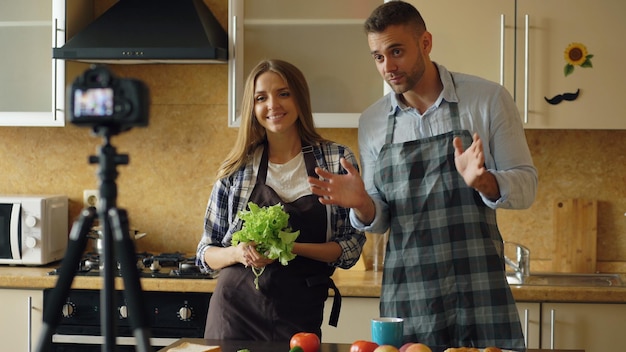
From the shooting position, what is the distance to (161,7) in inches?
137

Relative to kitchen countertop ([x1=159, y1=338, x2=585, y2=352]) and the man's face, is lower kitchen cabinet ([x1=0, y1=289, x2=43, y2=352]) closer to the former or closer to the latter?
kitchen countertop ([x1=159, y1=338, x2=585, y2=352])

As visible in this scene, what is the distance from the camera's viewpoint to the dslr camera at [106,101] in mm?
1014

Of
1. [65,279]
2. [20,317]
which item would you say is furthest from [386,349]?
[20,317]

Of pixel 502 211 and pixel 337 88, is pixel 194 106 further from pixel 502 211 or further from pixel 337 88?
pixel 502 211

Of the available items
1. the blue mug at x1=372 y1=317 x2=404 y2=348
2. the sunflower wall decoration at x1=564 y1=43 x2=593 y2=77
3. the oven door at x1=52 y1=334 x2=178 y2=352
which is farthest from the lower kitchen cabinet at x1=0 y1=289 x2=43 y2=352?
the sunflower wall decoration at x1=564 y1=43 x2=593 y2=77

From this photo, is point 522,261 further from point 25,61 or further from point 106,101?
point 106,101

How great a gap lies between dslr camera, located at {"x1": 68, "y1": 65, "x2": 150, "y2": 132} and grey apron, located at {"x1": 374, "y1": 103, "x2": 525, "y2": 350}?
135 centimetres

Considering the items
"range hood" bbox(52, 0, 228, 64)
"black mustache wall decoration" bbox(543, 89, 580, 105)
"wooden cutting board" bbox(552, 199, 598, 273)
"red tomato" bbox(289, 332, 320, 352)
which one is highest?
"range hood" bbox(52, 0, 228, 64)

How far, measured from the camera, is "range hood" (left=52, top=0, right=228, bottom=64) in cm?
331

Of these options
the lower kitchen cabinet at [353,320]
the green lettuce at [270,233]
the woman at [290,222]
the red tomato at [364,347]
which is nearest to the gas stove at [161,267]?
the lower kitchen cabinet at [353,320]

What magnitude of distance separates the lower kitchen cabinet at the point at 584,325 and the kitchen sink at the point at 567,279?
12 centimetres

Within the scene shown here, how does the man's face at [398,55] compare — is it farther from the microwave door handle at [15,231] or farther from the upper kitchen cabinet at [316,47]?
the microwave door handle at [15,231]

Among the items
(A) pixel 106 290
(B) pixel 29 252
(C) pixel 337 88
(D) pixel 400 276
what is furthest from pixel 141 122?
(B) pixel 29 252

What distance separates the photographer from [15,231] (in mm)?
3461
